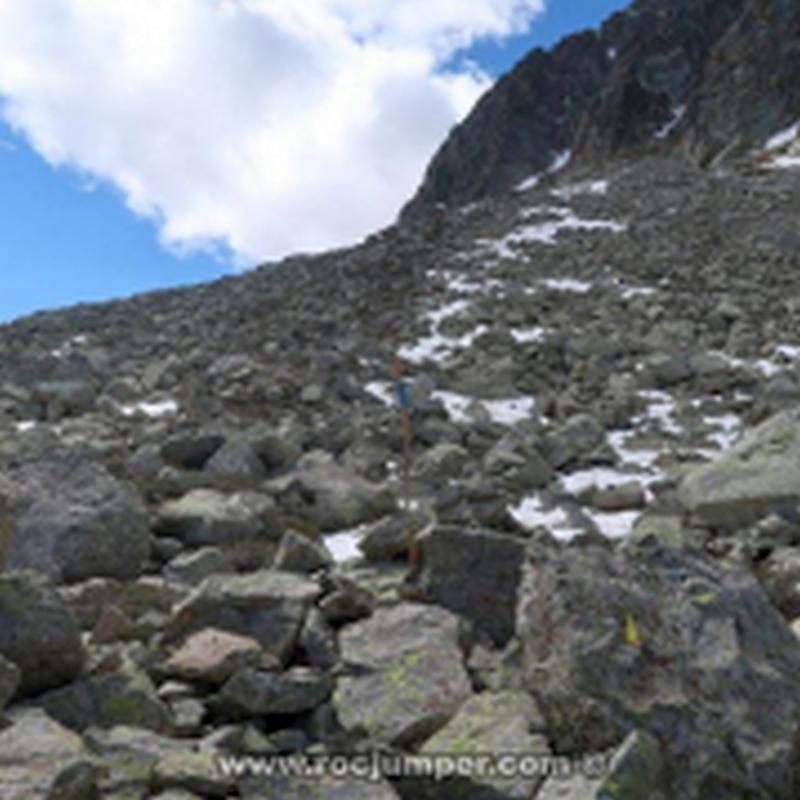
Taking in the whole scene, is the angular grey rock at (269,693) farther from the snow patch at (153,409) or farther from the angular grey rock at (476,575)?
the snow patch at (153,409)

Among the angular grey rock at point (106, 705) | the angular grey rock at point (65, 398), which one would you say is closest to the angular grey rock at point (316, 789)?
the angular grey rock at point (106, 705)

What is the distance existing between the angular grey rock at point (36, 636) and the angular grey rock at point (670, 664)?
7.36 ft

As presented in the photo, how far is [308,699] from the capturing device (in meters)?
4.67

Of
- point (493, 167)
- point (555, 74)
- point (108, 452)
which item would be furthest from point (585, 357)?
point (555, 74)

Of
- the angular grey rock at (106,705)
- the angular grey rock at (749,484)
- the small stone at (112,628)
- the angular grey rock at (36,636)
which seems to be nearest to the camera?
the angular grey rock at (106,705)

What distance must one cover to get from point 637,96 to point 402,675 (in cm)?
8706

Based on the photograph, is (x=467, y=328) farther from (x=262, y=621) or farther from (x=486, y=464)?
(x=262, y=621)

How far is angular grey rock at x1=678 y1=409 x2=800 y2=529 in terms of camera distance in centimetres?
922

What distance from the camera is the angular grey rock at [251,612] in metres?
5.29

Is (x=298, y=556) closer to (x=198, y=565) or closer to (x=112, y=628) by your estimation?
(x=198, y=565)

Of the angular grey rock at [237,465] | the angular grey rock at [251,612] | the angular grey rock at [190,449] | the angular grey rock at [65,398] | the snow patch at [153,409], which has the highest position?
the angular grey rock at [65,398]

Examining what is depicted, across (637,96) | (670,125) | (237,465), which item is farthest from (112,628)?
(637,96)

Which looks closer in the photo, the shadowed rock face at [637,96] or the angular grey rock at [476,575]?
the angular grey rock at [476,575]

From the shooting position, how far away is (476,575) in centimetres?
607
